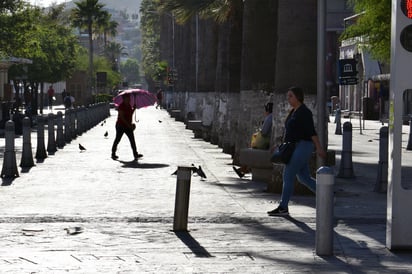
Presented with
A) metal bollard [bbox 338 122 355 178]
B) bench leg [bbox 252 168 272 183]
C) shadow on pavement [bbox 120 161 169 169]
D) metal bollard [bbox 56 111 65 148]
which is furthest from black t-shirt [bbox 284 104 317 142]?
metal bollard [bbox 56 111 65 148]

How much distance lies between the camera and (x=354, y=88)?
8462 cm

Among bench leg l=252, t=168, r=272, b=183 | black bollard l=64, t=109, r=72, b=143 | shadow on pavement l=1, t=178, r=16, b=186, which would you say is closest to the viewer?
shadow on pavement l=1, t=178, r=16, b=186

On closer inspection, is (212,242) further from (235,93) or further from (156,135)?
(156,135)

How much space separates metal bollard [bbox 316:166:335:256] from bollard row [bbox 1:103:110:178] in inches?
410

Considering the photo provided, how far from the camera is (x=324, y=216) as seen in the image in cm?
1070

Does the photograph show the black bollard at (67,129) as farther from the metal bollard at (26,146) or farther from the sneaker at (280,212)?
the sneaker at (280,212)

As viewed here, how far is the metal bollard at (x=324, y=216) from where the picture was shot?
34.8ft

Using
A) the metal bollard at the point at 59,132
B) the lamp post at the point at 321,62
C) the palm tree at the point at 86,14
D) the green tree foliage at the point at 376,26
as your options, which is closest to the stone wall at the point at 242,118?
the lamp post at the point at 321,62

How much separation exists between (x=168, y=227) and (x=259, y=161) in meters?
6.72

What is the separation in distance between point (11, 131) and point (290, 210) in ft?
23.6

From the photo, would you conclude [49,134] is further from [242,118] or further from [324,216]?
[324,216]

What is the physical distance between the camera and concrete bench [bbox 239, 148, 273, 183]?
1933cm

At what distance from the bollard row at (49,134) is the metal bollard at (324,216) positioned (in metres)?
10.4

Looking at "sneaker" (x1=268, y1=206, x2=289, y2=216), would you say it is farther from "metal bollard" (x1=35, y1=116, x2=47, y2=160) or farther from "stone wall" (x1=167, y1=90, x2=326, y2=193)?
"metal bollard" (x1=35, y1=116, x2=47, y2=160)
